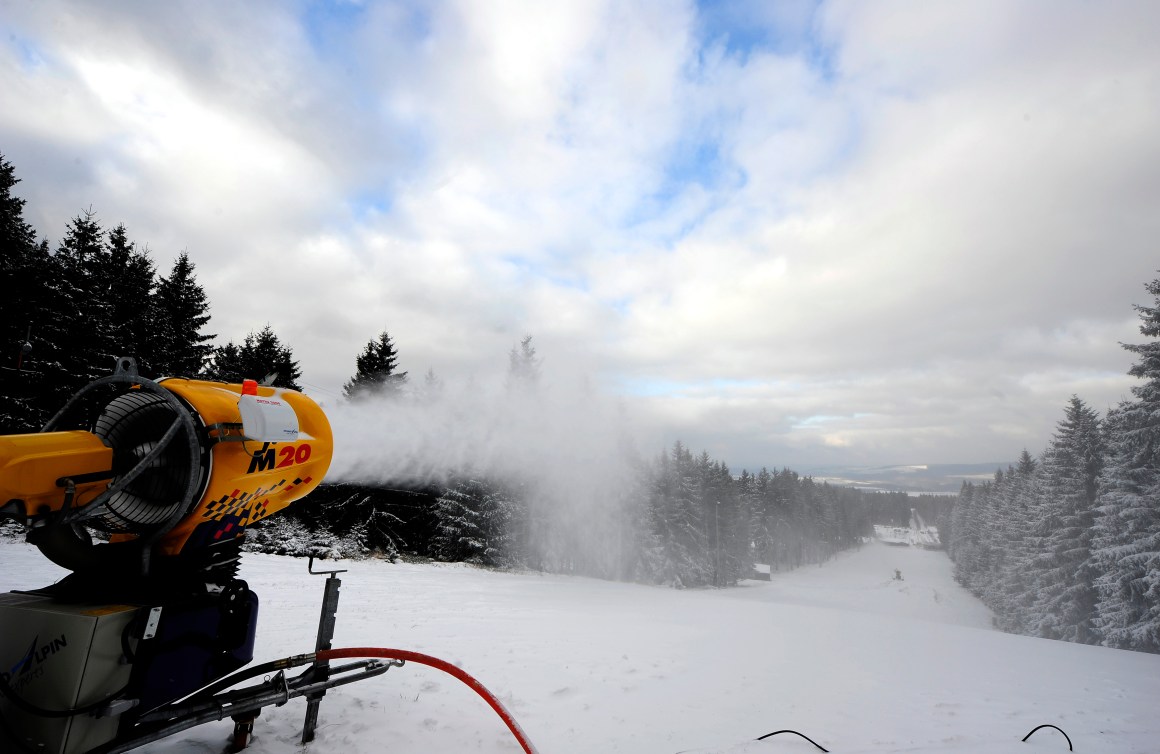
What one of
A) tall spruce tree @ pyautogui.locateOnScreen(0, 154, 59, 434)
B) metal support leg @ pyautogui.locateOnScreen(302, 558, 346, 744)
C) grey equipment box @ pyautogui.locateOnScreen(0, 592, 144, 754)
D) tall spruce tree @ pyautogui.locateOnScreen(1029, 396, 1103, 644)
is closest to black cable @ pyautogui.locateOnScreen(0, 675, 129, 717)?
grey equipment box @ pyautogui.locateOnScreen(0, 592, 144, 754)

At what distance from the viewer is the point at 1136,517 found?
57.2 ft

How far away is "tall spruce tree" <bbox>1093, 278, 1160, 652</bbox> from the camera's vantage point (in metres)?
16.6

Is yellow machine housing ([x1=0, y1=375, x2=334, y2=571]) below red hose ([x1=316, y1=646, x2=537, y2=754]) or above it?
above

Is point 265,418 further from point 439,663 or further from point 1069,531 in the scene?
point 1069,531

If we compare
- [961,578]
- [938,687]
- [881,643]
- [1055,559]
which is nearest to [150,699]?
[938,687]

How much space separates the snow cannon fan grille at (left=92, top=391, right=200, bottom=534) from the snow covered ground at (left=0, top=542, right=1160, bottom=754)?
1.62 metres

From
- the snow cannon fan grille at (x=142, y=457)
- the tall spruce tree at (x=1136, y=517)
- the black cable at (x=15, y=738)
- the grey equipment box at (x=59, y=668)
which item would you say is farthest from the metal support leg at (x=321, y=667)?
the tall spruce tree at (x=1136, y=517)

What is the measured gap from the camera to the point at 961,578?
58.6 metres

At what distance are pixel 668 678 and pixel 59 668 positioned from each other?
18.4 feet

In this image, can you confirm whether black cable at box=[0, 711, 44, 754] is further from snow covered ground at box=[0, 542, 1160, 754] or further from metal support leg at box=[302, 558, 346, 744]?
metal support leg at box=[302, 558, 346, 744]

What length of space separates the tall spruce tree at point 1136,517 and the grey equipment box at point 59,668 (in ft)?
82.1

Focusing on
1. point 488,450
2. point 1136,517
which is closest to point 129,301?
point 488,450

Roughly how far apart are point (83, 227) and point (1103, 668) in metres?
34.9

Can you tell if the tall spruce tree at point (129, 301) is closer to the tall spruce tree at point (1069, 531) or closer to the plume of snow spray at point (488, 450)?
the plume of snow spray at point (488, 450)
